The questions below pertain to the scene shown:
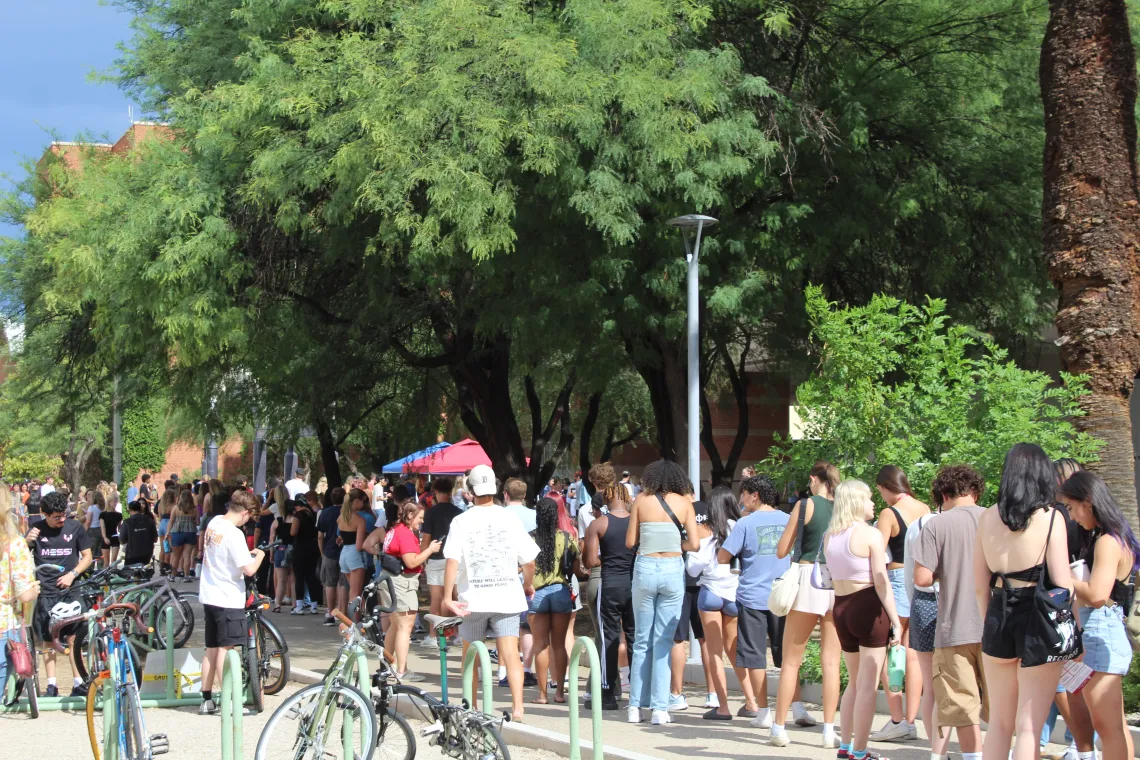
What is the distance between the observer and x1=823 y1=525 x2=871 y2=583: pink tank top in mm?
7609

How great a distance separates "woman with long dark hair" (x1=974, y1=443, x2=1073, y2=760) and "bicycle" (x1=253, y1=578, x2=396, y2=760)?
3.23 m

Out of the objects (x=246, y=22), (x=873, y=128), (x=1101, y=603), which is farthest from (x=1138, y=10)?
(x=1101, y=603)

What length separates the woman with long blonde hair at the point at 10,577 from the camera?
7.86 metres

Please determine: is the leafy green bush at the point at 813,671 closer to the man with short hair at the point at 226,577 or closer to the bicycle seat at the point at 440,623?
the bicycle seat at the point at 440,623

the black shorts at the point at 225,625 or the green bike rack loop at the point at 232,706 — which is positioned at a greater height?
the black shorts at the point at 225,625

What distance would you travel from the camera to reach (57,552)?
1177 cm

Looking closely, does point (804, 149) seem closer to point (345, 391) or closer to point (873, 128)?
point (873, 128)

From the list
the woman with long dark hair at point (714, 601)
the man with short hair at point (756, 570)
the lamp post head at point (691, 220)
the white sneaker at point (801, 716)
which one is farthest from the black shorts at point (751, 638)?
the lamp post head at point (691, 220)

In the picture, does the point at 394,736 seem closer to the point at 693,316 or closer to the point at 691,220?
the point at 693,316

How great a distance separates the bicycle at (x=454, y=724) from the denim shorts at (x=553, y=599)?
2.77 metres

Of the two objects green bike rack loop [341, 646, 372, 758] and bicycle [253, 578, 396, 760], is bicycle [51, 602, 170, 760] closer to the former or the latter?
bicycle [253, 578, 396, 760]

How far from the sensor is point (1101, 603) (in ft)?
19.2

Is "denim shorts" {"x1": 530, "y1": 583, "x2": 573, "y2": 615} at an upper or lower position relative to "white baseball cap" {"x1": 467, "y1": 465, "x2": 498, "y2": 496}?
lower

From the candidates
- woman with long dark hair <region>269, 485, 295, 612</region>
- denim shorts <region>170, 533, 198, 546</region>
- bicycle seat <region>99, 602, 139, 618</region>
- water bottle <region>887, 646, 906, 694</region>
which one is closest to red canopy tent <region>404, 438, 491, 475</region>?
denim shorts <region>170, 533, 198, 546</region>
